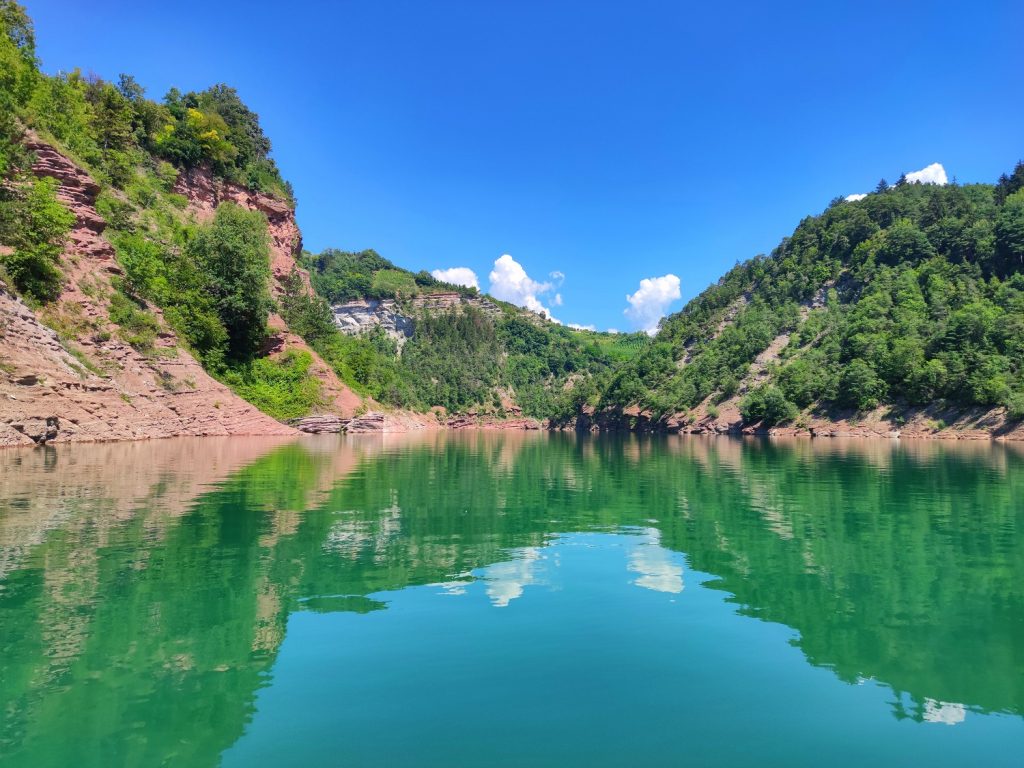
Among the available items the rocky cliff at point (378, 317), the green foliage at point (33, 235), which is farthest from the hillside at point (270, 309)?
the rocky cliff at point (378, 317)

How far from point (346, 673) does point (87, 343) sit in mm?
43824

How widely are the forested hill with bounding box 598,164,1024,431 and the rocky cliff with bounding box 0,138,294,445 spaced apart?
80.6 m

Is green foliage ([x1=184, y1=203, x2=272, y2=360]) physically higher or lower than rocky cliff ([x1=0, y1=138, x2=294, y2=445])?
higher

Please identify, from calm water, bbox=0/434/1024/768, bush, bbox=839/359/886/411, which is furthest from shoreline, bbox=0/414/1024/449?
calm water, bbox=0/434/1024/768

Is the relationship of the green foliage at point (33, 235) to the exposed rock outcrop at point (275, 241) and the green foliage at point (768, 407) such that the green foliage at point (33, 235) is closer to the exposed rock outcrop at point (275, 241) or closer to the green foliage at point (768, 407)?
the exposed rock outcrop at point (275, 241)

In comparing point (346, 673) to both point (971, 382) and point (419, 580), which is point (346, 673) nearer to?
point (419, 580)

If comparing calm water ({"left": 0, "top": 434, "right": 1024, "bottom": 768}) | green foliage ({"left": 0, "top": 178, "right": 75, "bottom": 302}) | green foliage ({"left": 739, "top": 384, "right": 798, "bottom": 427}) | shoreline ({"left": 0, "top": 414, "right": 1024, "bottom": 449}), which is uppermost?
green foliage ({"left": 0, "top": 178, "right": 75, "bottom": 302})

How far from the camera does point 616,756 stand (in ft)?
17.5

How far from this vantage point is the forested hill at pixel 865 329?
77.6 meters

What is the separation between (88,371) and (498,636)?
4035cm

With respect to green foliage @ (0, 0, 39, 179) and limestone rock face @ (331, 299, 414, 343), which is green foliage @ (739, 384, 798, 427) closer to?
green foliage @ (0, 0, 39, 179)

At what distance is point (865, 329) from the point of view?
99312mm

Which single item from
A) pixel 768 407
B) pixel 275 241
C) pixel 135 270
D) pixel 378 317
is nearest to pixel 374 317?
pixel 378 317

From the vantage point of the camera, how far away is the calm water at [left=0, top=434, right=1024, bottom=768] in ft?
18.3
